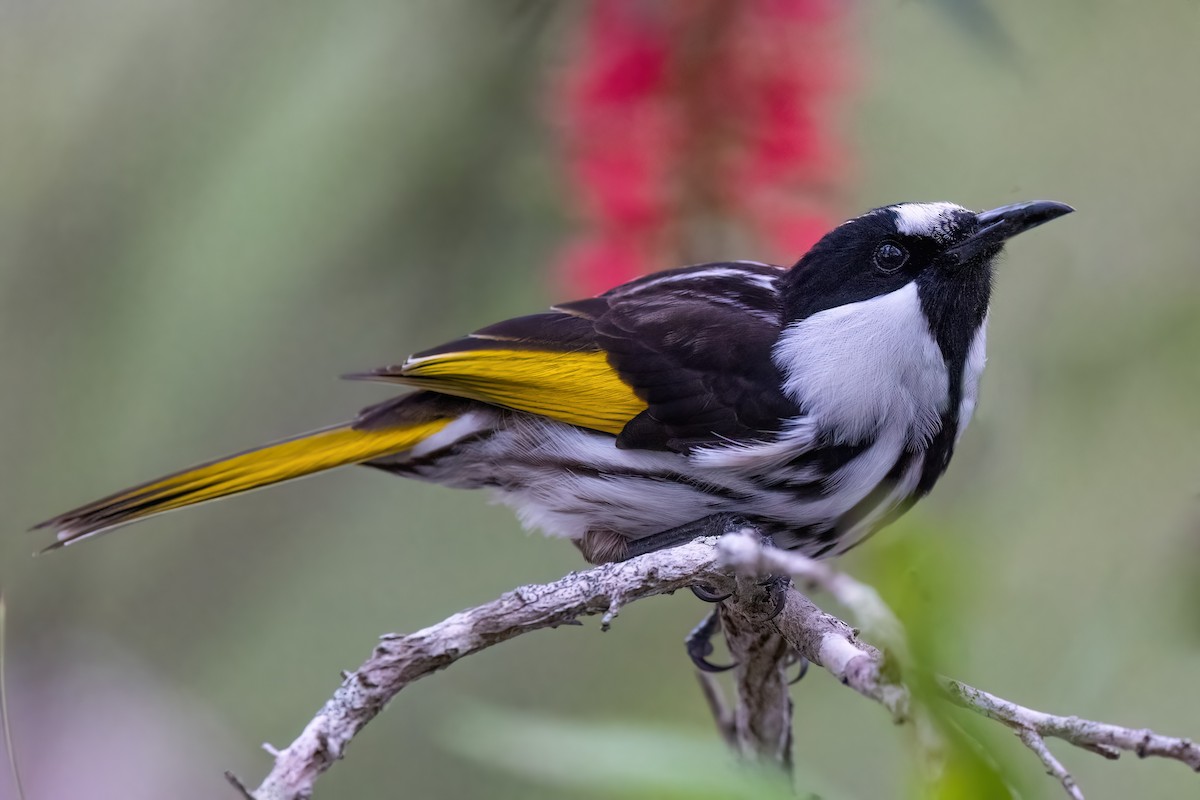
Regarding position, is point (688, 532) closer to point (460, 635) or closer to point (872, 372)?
point (872, 372)

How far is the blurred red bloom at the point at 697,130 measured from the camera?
2.96 m

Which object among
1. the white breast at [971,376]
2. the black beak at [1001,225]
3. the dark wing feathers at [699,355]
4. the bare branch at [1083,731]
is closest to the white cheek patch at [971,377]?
the white breast at [971,376]

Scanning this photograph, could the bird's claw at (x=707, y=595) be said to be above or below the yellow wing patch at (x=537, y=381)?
below

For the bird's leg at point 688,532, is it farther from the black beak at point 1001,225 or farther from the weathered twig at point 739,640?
the black beak at point 1001,225

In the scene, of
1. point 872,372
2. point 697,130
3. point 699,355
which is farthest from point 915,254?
point 697,130

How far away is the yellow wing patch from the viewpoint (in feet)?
9.53

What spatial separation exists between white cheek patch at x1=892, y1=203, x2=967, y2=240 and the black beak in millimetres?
50

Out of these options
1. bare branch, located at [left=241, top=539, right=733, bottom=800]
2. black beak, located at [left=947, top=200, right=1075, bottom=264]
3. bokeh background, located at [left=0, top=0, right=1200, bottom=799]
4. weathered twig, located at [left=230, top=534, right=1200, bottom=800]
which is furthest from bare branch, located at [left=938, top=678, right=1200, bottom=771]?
black beak, located at [left=947, top=200, right=1075, bottom=264]

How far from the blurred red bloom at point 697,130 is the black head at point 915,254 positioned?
463 millimetres

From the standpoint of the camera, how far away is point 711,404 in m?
2.74

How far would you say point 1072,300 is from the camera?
3.31 meters

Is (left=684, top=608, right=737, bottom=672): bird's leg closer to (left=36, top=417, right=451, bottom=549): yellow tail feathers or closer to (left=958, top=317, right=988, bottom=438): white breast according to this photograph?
(left=958, top=317, right=988, bottom=438): white breast

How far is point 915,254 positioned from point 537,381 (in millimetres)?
905

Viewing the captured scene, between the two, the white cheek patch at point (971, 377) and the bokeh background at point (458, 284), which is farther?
the bokeh background at point (458, 284)
